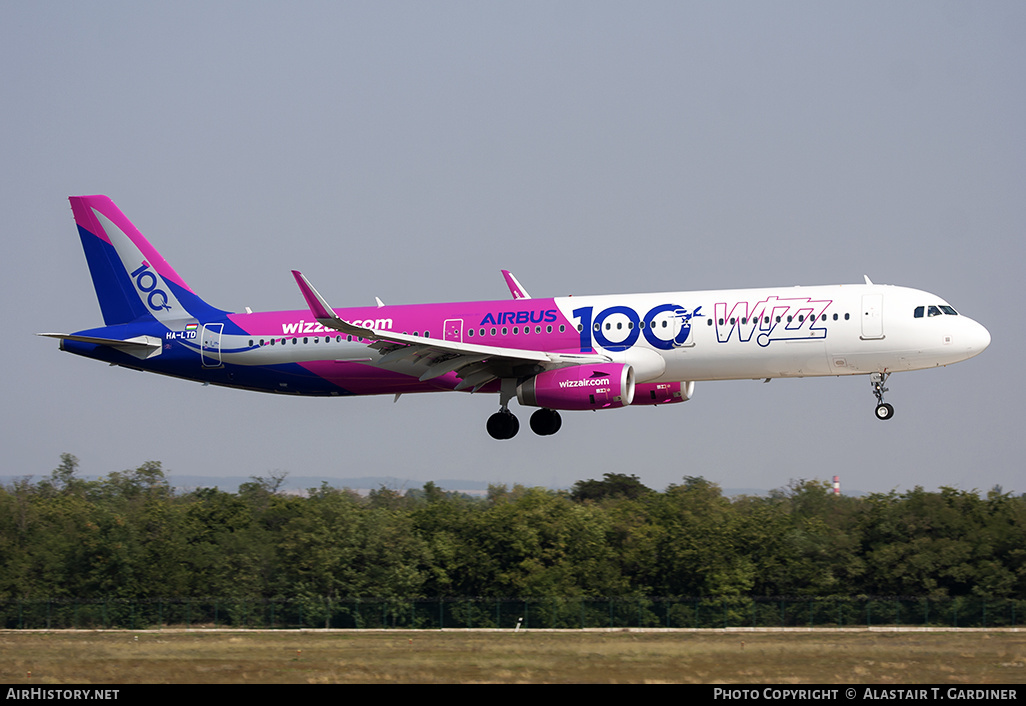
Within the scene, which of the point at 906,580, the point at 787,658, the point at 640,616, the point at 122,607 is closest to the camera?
the point at 787,658

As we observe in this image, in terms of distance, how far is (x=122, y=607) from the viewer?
64.7m

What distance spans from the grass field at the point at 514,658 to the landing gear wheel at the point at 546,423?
746 centimetres

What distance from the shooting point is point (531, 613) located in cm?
6162

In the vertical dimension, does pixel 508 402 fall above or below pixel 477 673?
above

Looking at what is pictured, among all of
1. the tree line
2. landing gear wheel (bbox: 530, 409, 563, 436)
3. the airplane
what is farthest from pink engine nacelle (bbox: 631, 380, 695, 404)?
the tree line

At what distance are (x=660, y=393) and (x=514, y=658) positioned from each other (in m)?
11.7

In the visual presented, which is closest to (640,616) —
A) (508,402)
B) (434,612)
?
(434,612)

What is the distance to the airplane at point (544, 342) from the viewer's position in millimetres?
40188

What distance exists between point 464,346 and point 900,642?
20107 mm

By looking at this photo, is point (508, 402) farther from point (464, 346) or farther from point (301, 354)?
point (301, 354)

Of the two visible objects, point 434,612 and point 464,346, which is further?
point 434,612

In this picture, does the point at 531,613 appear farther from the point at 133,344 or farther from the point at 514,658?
the point at 133,344

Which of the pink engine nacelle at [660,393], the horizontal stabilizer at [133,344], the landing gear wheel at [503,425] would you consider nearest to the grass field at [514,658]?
the landing gear wheel at [503,425]

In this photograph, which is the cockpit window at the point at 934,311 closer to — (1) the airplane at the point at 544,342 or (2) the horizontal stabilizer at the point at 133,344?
(1) the airplane at the point at 544,342
